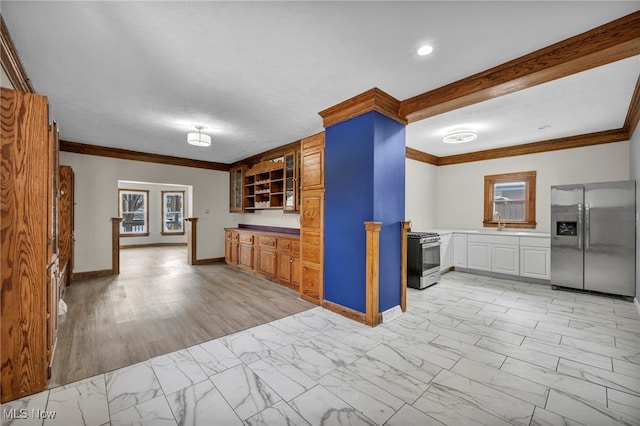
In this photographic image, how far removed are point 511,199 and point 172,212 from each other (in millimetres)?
11081

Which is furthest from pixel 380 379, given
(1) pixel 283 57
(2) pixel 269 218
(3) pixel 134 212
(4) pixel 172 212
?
(3) pixel 134 212

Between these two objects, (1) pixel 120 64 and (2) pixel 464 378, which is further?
(1) pixel 120 64

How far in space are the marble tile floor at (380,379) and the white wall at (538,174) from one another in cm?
262

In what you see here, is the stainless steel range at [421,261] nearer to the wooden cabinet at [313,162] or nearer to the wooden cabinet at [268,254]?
the wooden cabinet at [268,254]

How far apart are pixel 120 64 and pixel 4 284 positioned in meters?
1.96

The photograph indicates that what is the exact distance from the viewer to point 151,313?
3.47 m

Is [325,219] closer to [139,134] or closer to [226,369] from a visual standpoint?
[226,369]

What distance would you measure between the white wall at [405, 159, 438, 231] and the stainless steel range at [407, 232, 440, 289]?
99 cm

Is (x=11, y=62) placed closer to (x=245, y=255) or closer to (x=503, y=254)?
(x=245, y=255)

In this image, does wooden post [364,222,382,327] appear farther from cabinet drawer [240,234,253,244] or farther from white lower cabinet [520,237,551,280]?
white lower cabinet [520,237,551,280]

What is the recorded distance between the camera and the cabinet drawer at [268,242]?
503 centimetres

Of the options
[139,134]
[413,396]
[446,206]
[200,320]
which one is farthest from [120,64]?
[446,206]

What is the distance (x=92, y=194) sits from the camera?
5.41m

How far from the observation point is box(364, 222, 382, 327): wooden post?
9.95 feet
